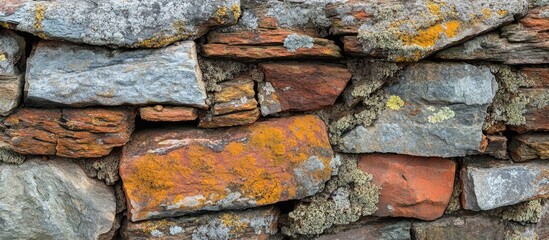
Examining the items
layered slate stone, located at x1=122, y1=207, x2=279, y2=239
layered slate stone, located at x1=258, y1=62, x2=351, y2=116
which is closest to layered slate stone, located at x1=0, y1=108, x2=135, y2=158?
layered slate stone, located at x1=122, y1=207, x2=279, y2=239

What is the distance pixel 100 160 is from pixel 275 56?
117 cm

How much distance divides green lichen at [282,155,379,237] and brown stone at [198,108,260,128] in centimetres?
66

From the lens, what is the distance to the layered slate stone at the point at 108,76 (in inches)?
104

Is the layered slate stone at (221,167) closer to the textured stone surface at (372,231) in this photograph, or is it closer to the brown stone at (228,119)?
the brown stone at (228,119)

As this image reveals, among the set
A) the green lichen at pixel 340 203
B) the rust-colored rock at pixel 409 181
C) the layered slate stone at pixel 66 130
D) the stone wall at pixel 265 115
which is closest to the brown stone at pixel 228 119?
the stone wall at pixel 265 115

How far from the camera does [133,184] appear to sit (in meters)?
2.82

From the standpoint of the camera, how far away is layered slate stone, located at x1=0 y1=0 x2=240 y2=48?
2588 mm

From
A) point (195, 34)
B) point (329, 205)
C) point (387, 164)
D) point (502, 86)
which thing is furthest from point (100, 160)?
point (502, 86)

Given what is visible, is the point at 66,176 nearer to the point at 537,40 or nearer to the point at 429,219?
the point at 429,219

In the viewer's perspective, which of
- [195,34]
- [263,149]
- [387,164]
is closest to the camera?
[195,34]

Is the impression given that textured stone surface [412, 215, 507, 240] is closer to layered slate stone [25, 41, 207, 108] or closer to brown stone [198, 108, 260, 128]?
brown stone [198, 108, 260, 128]

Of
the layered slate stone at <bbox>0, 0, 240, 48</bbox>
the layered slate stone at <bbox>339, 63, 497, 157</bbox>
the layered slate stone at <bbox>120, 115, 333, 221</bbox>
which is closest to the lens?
the layered slate stone at <bbox>0, 0, 240, 48</bbox>

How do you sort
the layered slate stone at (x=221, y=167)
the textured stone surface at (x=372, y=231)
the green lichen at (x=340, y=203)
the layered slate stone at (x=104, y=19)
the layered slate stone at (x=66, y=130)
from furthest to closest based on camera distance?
the textured stone surface at (x=372, y=231) < the green lichen at (x=340, y=203) < the layered slate stone at (x=221, y=167) < the layered slate stone at (x=66, y=130) < the layered slate stone at (x=104, y=19)

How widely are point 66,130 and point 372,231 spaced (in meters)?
1.96
